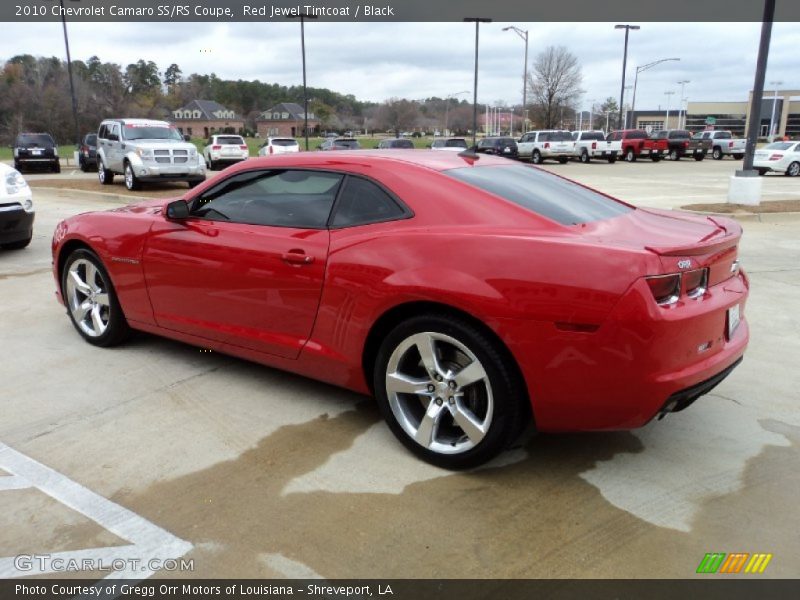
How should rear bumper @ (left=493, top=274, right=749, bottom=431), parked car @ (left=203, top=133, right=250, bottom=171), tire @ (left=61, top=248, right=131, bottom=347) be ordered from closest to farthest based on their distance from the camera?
1. rear bumper @ (left=493, top=274, right=749, bottom=431)
2. tire @ (left=61, top=248, right=131, bottom=347)
3. parked car @ (left=203, top=133, right=250, bottom=171)

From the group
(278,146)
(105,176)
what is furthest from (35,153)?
(105,176)

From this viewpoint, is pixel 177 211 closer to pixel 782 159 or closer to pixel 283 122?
pixel 782 159

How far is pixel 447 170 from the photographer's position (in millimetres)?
3459

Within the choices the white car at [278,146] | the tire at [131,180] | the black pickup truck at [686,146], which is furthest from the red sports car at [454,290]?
the black pickup truck at [686,146]

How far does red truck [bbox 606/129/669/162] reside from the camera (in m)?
37.8

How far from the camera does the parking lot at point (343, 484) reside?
8.36ft

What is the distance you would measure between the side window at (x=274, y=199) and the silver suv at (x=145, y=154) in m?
13.8

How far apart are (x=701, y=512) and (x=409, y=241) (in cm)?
177

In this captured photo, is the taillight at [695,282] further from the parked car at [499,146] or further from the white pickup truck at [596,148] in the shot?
the white pickup truck at [596,148]

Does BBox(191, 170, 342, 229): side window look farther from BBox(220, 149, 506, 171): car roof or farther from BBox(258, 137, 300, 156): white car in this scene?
BBox(258, 137, 300, 156): white car

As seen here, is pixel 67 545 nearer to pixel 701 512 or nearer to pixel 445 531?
pixel 445 531

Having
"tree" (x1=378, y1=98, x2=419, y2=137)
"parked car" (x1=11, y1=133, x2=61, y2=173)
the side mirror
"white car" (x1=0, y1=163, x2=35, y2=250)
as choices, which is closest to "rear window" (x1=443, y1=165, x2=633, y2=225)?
the side mirror

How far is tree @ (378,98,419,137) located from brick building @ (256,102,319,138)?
17805 millimetres

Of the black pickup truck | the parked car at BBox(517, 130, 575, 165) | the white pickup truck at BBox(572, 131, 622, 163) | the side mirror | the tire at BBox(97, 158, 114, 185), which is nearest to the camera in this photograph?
the side mirror
